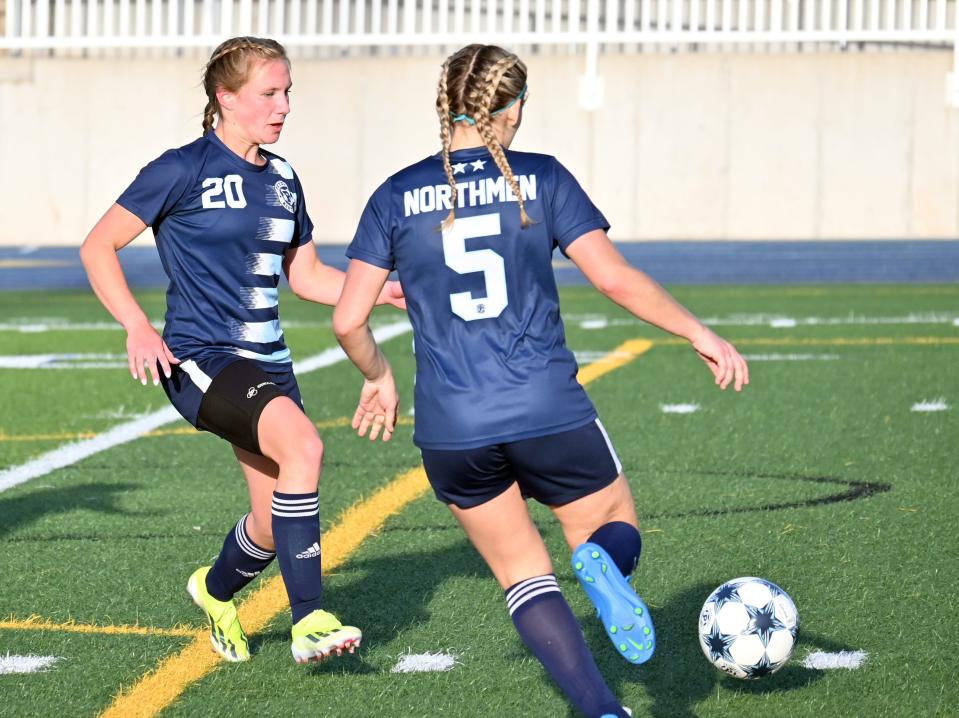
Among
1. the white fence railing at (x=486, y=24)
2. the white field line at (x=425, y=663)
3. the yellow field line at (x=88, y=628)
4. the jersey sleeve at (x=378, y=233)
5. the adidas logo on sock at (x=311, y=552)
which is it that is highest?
the white fence railing at (x=486, y=24)

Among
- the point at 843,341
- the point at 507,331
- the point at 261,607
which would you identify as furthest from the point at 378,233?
the point at 843,341

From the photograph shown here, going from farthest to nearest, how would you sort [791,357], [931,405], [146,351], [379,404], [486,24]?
1. [486,24]
2. [791,357]
3. [931,405]
4. [146,351]
5. [379,404]

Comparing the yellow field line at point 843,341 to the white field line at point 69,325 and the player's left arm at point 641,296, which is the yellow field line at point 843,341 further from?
the player's left arm at point 641,296

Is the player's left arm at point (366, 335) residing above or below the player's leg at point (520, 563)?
above

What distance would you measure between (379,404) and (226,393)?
49 centimetres

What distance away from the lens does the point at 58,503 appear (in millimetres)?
7094

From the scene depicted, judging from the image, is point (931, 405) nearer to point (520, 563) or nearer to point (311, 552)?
point (311, 552)

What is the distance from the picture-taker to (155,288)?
19250mm

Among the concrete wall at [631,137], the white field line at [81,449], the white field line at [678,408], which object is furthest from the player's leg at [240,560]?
the concrete wall at [631,137]

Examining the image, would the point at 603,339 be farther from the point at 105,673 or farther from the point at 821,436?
the point at 105,673

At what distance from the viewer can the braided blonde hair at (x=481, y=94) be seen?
12.4 ft

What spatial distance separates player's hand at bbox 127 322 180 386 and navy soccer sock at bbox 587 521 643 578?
1467 millimetres

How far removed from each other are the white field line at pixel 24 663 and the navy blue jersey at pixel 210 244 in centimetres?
97

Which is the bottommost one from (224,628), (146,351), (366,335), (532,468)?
(224,628)
